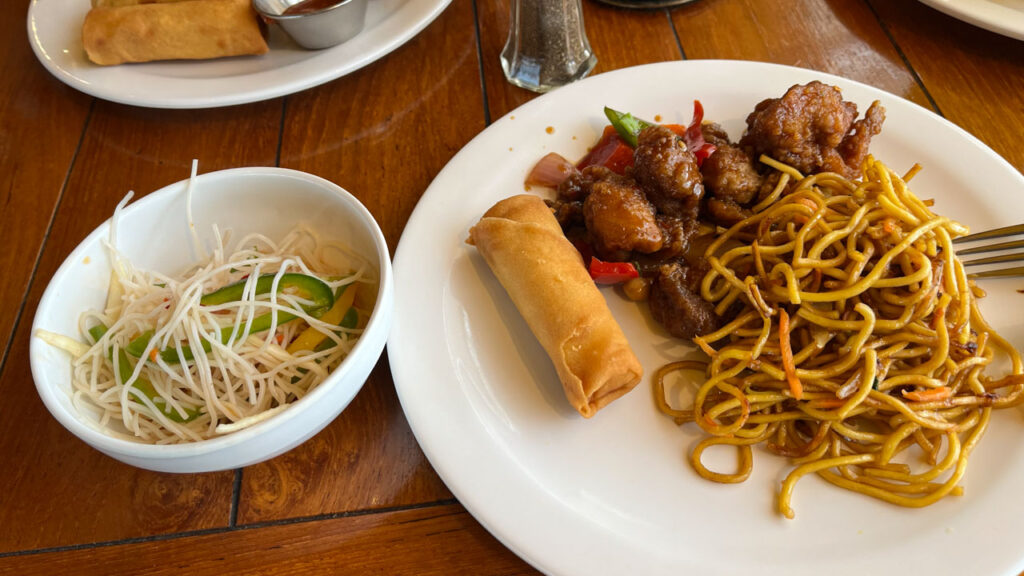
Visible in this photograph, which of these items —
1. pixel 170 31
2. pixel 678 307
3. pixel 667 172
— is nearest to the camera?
pixel 678 307

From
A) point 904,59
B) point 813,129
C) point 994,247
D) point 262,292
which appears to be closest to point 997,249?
point 994,247

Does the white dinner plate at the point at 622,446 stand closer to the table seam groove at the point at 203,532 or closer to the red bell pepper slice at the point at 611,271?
the red bell pepper slice at the point at 611,271

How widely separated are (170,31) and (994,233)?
2.97 metres

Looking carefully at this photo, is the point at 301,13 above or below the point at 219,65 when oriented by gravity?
above

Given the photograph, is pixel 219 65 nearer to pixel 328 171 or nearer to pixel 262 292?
pixel 328 171

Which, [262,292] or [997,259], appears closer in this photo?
[262,292]

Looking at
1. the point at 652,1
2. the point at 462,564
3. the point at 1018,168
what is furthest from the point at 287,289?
the point at 1018,168

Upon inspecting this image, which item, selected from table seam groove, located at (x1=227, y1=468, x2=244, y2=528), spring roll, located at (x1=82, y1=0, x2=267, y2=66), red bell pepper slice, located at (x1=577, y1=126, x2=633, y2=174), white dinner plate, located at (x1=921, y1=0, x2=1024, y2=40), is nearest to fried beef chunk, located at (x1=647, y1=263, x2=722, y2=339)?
red bell pepper slice, located at (x1=577, y1=126, x2=633, y2=174)

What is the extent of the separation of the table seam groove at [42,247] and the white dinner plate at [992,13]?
138 inches

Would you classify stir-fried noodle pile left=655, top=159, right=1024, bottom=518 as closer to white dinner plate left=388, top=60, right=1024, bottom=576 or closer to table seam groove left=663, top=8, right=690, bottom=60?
white dinner plate left=388, top=60, right=1024, bottom=576

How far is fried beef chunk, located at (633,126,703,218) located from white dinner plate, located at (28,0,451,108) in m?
1.19

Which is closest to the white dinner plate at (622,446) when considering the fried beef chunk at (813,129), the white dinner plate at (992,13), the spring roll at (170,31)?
the fried beef chunk at (813,129)

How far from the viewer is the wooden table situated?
1.67 metres

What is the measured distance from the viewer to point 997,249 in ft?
6.36
